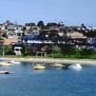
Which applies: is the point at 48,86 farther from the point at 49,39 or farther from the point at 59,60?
the point at 49,39

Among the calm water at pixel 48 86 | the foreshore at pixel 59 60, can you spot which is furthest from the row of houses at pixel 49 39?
the calm water at pixel 48 86

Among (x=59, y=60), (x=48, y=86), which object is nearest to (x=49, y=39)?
(x=59, y=60)

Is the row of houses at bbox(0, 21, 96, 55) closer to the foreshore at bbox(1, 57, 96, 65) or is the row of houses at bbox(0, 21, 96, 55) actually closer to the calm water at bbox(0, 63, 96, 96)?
the foreshore at bbox(1, 57, 96, 65)

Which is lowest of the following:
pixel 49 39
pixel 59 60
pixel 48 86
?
pixel 48 86

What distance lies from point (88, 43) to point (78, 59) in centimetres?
2032

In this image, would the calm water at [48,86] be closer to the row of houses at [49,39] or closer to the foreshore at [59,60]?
the foreshore at [59,60]

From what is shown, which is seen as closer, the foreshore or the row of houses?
the foreshore

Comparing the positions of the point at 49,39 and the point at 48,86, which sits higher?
the point at 49,39

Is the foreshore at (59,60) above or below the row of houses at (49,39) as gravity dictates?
below

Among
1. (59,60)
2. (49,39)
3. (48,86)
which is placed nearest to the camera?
(48,86)

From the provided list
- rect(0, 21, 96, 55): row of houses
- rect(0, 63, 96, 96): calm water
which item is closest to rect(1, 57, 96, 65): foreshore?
rect(0, 21, 96, 55): row of houses

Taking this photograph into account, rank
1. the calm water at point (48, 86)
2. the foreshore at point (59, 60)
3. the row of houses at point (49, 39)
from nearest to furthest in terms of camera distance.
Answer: the calm water at point (48, 86), the foreshore at point (59, 60), the row of houses at point (49, 39)

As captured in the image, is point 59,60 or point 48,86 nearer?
point 48,86

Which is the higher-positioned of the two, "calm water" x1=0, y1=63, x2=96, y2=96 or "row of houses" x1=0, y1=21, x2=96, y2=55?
"row of houses" x1=0, y1=21, x2=96, y2=55
